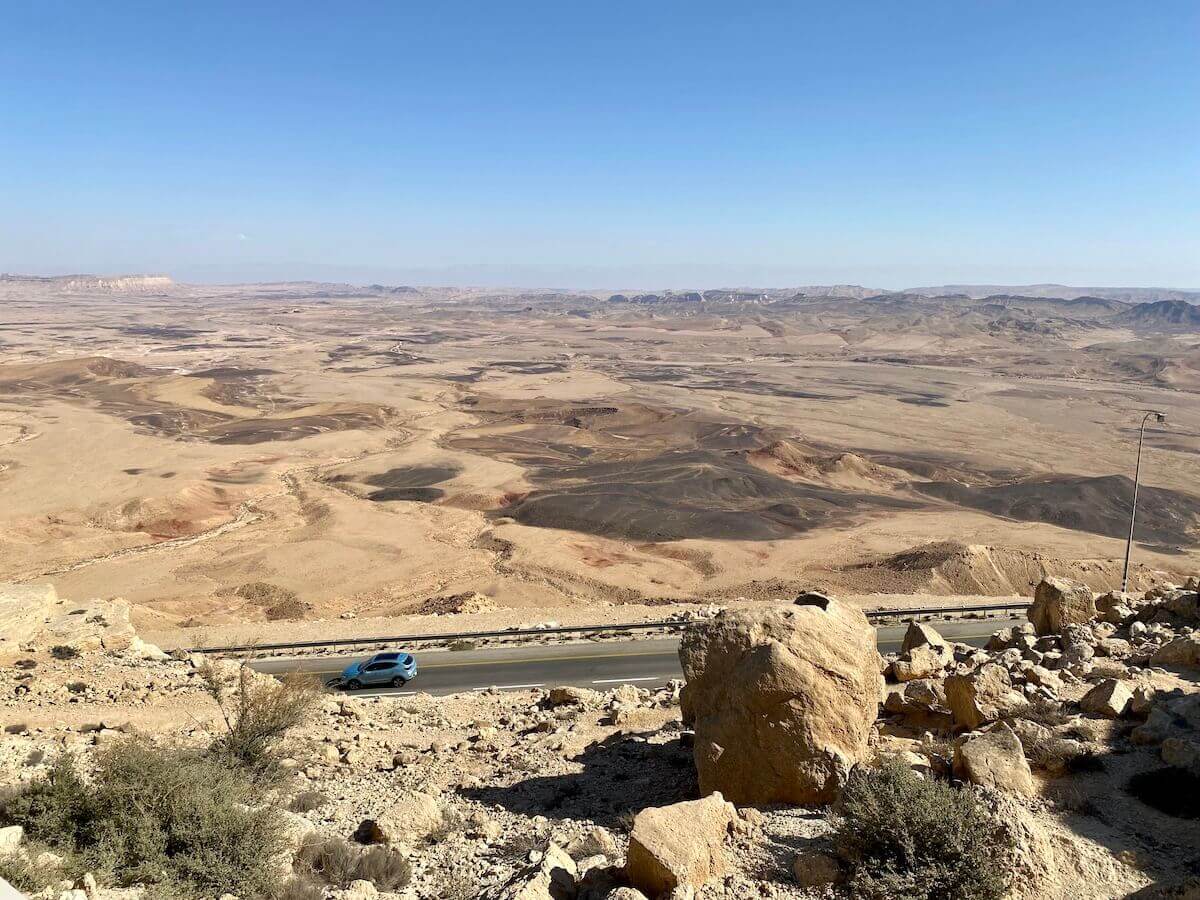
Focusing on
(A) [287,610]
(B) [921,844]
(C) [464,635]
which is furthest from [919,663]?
Answer: (A) [287,610]

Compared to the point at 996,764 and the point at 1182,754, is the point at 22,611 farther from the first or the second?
the point at 1182,754

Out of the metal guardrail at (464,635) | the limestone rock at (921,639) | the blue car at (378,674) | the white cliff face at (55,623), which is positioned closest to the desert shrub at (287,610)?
the metal guardrail at (464,635)

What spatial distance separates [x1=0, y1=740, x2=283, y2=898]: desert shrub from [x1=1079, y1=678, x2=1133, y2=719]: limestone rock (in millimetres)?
10761

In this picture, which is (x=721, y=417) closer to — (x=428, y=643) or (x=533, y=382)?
(x=533, y=382)

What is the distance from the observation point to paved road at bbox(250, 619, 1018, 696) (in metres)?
19.9

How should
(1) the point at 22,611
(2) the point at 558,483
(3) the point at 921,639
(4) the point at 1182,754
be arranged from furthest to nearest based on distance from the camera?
(2) the point at 558,483, (1) the point at 22,611, (3) the point at 921,639, (4) the point at 1182,754

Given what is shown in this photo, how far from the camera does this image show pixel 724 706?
9289 mm

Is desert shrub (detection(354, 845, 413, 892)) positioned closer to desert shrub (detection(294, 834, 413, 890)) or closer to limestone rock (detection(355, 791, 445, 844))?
desert shrub (detection(294, 834, 413, 890))

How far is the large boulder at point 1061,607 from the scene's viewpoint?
16859mm

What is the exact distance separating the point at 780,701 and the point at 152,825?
6.93 metres

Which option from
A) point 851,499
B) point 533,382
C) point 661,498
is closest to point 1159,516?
point 851,499

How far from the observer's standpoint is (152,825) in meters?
7.66

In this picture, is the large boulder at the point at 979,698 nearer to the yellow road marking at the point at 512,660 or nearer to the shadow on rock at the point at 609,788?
the shadow on rock at the point at 609,788

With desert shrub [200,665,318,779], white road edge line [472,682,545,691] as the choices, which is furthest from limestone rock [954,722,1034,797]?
white road edge line [472,682,545,691]
